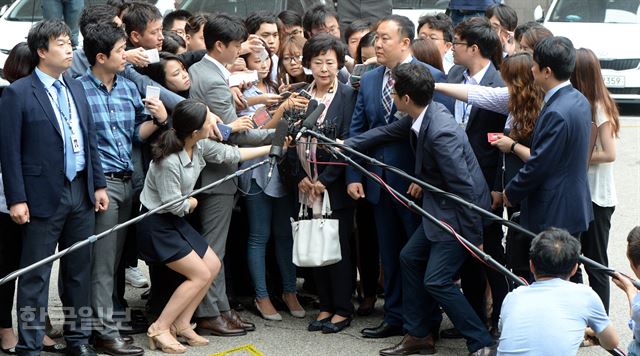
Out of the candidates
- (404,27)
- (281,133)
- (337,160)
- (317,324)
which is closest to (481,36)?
(404,27)

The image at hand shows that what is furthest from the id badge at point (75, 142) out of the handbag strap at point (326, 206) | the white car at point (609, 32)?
the white car at point (609, 32)

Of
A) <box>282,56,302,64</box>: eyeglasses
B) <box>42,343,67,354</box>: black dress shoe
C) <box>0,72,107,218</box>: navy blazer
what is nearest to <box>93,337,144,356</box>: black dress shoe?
<box>42,343,67,354</box>: black dress shoe

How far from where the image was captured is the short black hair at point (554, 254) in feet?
16.2

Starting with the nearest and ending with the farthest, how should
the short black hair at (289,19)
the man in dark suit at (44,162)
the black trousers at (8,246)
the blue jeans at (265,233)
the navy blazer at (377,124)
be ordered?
1. the man in dark suit at (44,162)
2. the black trousers at (8,246)
3. the navy blazer at (377,124)
4. the blue jeans at (265,233)
5. the short black hair at (289,19)

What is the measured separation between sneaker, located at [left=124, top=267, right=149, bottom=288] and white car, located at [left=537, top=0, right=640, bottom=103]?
25.4ft

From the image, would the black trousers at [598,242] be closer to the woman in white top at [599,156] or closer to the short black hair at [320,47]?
the woman in white top at [599,156]

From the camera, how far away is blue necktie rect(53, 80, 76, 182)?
6355mm

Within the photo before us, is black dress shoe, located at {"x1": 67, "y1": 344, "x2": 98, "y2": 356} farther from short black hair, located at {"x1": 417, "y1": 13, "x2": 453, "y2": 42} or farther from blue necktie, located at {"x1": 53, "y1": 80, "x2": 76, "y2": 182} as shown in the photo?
short black hair, located at {"x1": 417, "y1": 13, "x2": 453, "y2": 42}

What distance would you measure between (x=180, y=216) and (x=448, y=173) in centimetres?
177

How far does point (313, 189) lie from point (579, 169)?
6.30 ft

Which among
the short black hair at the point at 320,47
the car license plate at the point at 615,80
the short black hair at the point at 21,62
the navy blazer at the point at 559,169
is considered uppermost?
the short black hair at the point at 320,47

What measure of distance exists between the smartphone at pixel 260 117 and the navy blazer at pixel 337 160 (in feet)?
0.94

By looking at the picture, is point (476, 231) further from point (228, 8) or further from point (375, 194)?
point (228, 8)

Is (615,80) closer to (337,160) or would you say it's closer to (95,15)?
(337,160)
